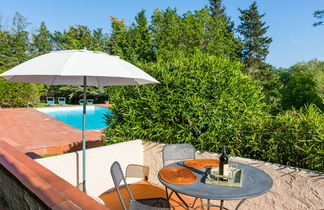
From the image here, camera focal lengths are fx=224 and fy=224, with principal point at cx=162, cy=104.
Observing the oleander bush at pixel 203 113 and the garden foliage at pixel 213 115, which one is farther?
the oleander bush at pixel 203 113

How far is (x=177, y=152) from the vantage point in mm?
3488

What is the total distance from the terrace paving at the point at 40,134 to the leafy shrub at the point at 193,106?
114 inches

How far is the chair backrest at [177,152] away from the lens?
3400mm

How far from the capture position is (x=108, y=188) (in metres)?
4.00

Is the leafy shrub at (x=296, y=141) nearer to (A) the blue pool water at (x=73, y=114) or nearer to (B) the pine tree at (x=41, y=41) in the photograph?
(A) the blue pool water at (x=73, y=114)

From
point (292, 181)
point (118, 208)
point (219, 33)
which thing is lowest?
point (118, 208)

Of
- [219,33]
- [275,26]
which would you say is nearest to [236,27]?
[275,26]

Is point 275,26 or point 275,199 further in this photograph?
point 275,26

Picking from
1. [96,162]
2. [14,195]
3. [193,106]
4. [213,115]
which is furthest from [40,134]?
[213,115]

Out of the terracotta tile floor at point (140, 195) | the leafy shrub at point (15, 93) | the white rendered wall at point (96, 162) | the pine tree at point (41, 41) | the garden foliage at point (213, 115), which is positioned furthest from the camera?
the pine tree at point (41, 41)

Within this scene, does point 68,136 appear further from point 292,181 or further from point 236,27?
point 236,27

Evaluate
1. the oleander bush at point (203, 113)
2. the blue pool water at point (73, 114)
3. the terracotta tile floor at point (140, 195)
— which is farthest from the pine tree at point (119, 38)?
the terracotta tile floor at point (140, 195)

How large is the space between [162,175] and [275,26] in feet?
129

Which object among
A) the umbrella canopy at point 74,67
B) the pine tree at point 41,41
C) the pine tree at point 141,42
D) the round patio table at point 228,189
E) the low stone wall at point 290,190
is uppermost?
the pine tree at point 41,41
